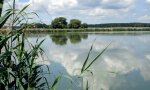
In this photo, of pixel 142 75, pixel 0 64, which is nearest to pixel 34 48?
pixel 0 64

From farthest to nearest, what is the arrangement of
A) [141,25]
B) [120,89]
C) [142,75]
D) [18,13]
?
[141,25] < [142,75] < [120,89] < [18,13]

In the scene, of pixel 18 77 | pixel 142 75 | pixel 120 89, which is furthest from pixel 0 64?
pixel 142 75

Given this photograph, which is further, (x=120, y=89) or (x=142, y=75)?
(x=142, y=75)

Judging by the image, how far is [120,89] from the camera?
751cm

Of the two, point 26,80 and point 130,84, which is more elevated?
point 26,80

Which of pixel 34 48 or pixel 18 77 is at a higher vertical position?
pixel 34 48

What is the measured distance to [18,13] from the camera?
253 centimetres

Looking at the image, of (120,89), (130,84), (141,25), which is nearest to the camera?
(120,89)

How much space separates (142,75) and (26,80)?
737 cm

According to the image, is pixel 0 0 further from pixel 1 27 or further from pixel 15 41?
pixel 15 41

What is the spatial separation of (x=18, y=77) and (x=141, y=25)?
95.3m

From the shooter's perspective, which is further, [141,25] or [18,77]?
[141,25]

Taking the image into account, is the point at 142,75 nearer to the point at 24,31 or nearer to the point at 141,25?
the point at 24,31

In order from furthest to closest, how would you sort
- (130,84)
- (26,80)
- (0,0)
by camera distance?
(130,84)
(26,80)
(0,0)
